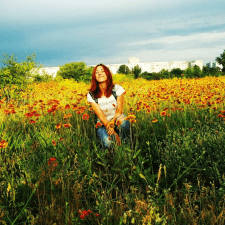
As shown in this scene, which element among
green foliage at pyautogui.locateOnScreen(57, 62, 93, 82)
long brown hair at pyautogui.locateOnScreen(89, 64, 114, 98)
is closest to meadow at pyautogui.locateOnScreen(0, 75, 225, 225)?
long brown hair at pyautogui.locateOnScreen(89, 64, 114, 98)

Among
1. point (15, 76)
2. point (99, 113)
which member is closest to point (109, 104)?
point (99, 113)

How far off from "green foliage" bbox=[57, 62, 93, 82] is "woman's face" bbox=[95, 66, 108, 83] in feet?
50.1

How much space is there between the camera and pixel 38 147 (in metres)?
2.82

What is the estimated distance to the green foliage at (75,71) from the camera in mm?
19219

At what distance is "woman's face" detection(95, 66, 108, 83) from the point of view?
143 inches

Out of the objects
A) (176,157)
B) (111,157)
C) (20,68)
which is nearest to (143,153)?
(111,157)

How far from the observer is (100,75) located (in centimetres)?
364

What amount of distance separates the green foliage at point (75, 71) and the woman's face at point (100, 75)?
15.3m

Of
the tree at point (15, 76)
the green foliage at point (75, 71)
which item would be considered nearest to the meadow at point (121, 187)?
the tree at point (15, 76)

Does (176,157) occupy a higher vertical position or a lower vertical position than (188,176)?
higher

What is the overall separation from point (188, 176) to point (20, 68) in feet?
25.5

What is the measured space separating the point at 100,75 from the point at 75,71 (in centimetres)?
1621

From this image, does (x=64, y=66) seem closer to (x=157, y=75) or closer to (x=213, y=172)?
(x=157, y=75)

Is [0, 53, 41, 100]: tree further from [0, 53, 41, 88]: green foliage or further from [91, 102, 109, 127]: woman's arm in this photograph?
[91, 102, 109, 127]: woman's arm
